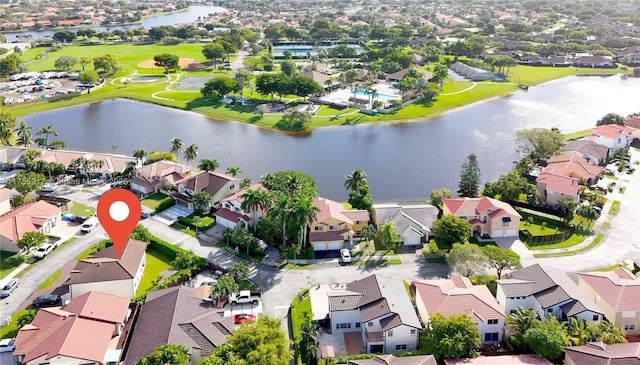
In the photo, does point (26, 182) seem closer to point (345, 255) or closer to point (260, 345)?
point (345, 255)

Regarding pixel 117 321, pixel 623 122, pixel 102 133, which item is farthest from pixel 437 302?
pixel 102 133

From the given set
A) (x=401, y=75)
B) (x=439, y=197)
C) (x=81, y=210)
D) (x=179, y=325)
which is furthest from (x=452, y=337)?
(x=401, y=75)

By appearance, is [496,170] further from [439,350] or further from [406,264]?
[439,350]

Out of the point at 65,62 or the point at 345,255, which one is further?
the point at 65,62

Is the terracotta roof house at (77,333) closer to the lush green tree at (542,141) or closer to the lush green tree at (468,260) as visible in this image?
the lush green tree at (468,260)

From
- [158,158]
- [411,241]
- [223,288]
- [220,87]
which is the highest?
[220,87]

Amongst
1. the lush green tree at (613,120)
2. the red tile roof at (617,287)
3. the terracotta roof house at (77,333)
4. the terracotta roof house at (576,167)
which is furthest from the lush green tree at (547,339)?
the lush green tree at (613,120)
